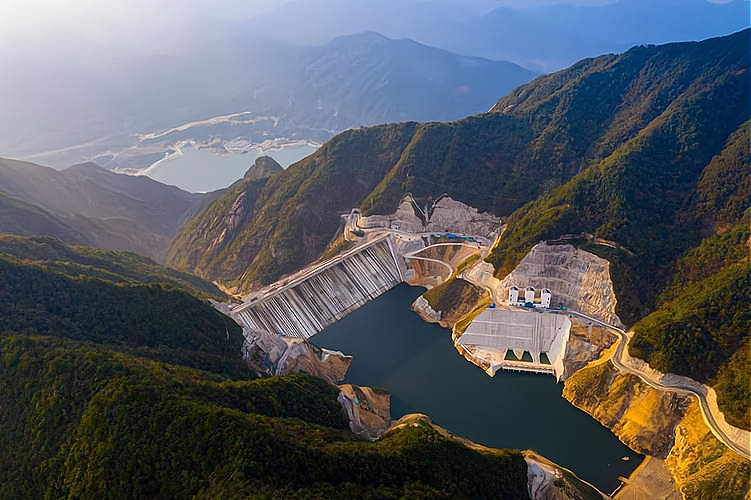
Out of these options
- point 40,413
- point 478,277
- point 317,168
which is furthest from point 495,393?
point 317,168

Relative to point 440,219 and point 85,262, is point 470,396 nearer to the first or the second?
point 440,219

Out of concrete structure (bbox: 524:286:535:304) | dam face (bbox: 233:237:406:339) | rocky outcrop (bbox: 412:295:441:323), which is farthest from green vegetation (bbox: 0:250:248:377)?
concrete structure (bbox: 524:286:535:304)

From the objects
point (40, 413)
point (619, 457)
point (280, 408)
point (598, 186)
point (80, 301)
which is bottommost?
point (619, 457)

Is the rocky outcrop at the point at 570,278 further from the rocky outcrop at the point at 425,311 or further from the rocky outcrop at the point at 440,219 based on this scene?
the rocky outcrop at the point at 440,219

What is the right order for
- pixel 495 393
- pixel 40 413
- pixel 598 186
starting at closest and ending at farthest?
1. pixel 40 413
2. pixel 495 393
3. pixel 598 186

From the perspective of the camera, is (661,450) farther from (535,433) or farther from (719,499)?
(535,433)

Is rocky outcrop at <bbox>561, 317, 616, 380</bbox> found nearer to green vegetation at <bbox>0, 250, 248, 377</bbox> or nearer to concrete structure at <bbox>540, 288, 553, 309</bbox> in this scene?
concrete structure at <bbox>540, 288, 553, 309</bbox>

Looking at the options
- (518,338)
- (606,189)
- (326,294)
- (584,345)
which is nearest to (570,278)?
(584,345)
